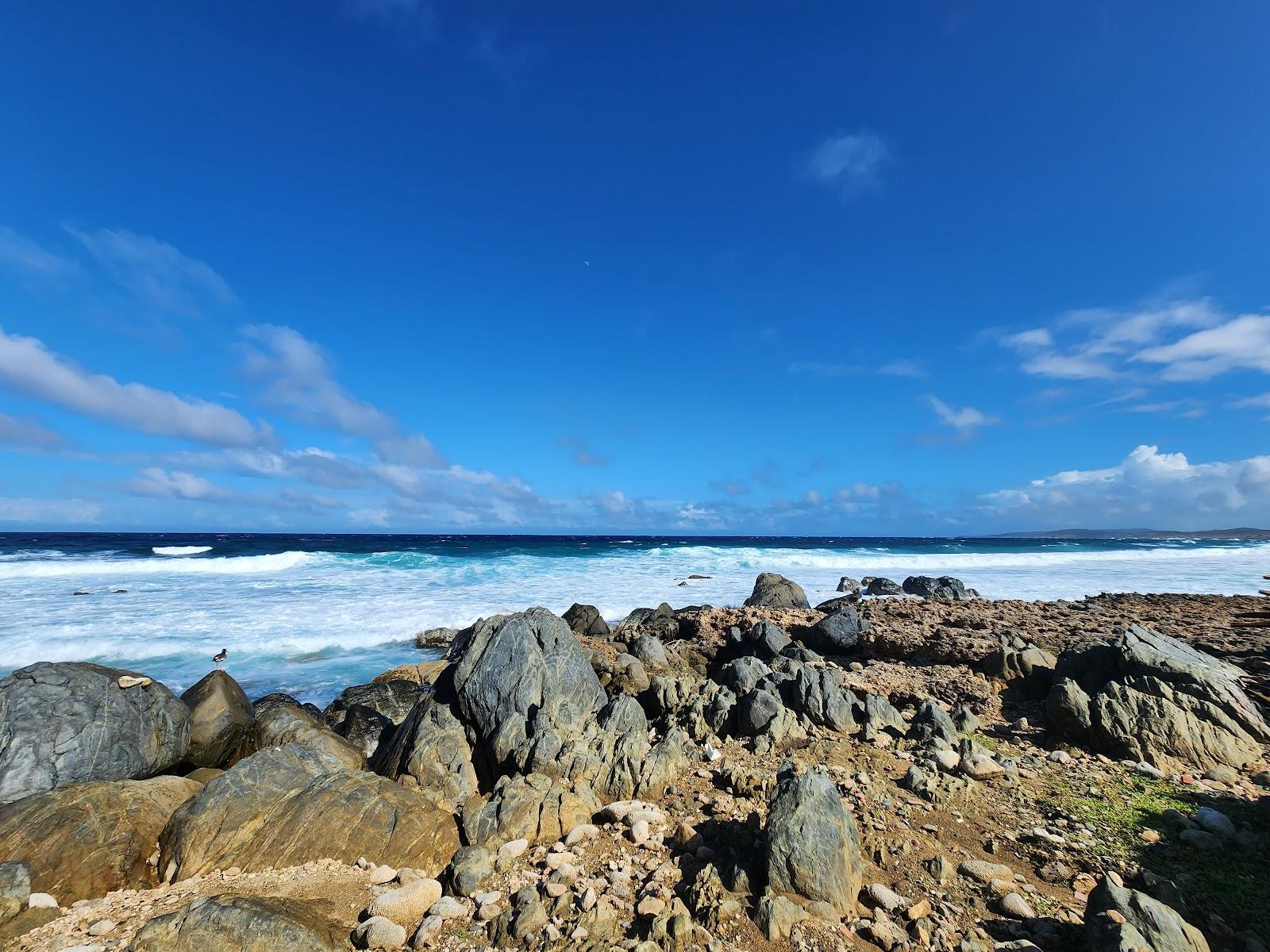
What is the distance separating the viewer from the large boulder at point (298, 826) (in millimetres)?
4680

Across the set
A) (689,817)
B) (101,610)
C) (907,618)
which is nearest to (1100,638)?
(907,618)

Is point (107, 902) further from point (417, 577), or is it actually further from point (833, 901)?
point (417, 577)

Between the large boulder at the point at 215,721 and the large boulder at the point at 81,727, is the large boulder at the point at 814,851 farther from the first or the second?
the large boulder at the point at 215,721

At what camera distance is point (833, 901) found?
11.8ft

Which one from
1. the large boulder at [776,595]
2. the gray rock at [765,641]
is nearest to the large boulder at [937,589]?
the large boulder at [776,595]

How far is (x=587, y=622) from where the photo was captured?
599 inches

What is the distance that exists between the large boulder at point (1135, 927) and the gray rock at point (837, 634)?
25.7 feet

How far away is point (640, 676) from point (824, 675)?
9.44ft

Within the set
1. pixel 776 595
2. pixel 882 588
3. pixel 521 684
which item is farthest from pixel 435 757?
pixel 882 588

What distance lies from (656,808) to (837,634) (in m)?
6.83

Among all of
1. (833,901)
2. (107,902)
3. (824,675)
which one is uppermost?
(824,675)

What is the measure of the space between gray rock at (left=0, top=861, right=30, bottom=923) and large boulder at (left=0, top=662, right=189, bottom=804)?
1716 mm

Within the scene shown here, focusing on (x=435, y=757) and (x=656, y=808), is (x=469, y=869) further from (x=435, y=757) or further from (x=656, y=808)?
(x=435, y=757)

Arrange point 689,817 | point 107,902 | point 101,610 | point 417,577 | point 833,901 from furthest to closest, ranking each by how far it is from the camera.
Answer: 1. point 417,577
2. point 101,610
3. point 689,817
4. point 107,902
5. point 833,901
